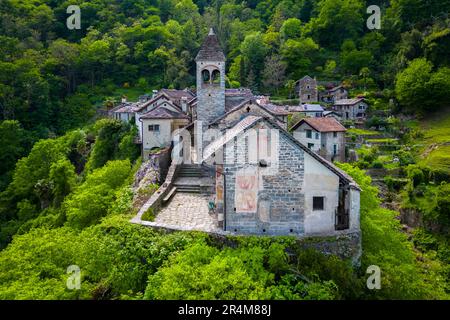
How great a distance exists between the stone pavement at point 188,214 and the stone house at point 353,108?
42672 mm

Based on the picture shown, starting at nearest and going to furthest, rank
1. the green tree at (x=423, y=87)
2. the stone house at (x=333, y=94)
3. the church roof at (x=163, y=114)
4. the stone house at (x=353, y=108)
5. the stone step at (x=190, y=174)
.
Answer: the stone step at (x=190, y=174)
the church roof at (x=163, y=114)
the green tree at (x=423, y=87)
the stone house at (x=353, y=108)
the stone house at (x=333, y=94)

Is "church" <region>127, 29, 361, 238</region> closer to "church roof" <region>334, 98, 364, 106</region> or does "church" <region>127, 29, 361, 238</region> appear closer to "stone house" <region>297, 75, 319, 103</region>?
"church roof" <region>334, 98, 364, 106</region>

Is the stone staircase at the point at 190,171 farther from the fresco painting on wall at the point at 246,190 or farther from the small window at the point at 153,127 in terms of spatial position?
the fresco painting on wall at the point at 246,190

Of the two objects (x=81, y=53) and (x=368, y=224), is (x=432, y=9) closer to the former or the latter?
(x=81, y=53)

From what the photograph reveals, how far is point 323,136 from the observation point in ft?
146

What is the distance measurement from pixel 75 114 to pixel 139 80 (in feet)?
49.0

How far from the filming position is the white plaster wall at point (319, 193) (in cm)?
1764

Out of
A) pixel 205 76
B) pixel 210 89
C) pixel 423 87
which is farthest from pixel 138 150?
pixel 423 87

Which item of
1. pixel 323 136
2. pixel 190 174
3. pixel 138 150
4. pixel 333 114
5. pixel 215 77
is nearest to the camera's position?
pixel 190 174

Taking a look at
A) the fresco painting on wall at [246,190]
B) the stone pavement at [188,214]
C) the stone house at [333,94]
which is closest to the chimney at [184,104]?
the stone pavement at [188,214]

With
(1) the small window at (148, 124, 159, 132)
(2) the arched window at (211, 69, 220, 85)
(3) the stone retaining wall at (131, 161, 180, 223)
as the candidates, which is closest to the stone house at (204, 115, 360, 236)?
(3) the stone retaining wall at (131, 161, 180, 223)

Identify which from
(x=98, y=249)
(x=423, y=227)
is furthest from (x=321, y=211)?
(x=423, y=227)

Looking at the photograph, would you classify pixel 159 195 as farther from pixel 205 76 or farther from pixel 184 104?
pixel 184 104

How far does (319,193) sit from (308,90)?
55.0 meters
